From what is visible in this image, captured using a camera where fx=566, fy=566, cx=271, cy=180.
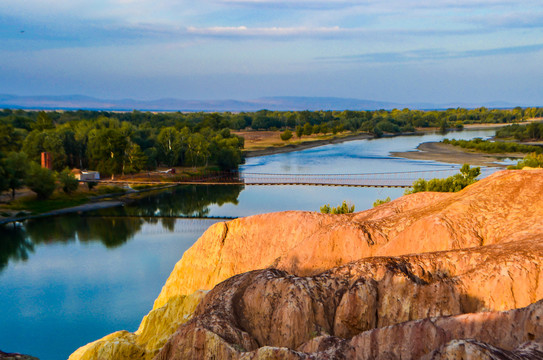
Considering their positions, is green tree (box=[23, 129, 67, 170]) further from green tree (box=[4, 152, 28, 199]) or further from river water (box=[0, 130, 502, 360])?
river water (box=[0, 130, 502, 360])

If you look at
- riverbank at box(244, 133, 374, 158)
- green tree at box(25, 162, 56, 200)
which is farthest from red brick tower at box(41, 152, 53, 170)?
riverbank at box(244, 133, 374, 158)

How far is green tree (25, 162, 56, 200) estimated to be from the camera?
240 ft

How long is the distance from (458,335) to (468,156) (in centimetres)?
10784

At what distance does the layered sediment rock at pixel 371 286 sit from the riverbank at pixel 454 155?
8089 centimetres

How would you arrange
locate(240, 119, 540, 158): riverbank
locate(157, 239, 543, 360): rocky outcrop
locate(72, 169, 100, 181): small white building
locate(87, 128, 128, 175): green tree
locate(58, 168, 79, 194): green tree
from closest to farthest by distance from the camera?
1. locate(157, 239, 543, 360): rocky outcrop
2. locate(58, 168, 79, 194): green tree
3. locate(72, 169, 100, 181): small white building
4. locate(87, 128, 128, 175): green tree
5. locate(240, 119, 540, 158): riverbank

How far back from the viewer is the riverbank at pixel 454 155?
338 feet

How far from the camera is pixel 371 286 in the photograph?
14234mm

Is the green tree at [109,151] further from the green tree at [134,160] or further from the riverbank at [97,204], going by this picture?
the riverbank at [97,204]

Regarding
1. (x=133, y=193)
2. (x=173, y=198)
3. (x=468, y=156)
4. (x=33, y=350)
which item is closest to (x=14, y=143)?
(x=133, y=193)

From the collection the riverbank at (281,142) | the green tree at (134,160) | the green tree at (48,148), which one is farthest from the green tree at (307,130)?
the green tree at (48,148)

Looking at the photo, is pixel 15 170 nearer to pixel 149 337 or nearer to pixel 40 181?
pixel 40 181

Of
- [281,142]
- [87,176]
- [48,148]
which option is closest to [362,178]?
[87,176]

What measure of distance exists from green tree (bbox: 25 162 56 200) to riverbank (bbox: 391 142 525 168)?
226 ft

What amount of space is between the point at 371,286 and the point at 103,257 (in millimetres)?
40302
